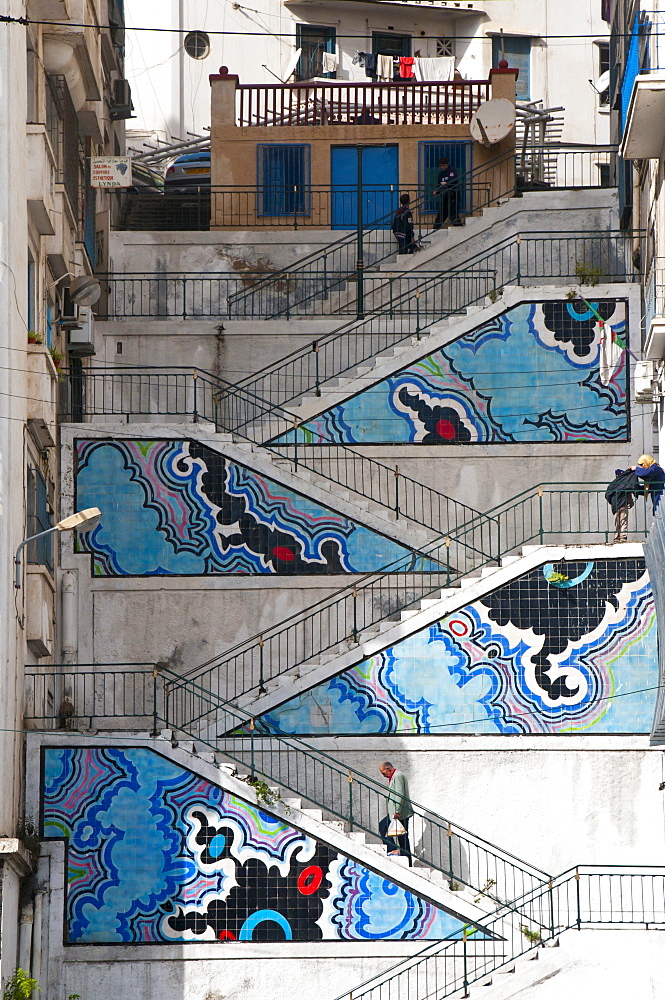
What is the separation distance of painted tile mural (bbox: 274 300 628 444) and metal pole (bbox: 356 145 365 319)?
2879 mm

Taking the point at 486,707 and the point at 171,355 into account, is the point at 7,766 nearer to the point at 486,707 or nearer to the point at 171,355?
the point at 486,707

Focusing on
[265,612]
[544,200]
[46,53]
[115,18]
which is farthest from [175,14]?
[265,612]

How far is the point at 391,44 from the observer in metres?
48.3

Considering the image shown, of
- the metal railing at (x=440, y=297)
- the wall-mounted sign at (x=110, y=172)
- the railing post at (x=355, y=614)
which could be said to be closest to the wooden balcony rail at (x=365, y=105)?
the metal railing at (x=440, y=297)

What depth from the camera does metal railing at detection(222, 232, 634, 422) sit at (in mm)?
34688

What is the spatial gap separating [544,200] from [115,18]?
8.93m

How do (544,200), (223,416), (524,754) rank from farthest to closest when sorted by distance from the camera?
(544,200) < (223,416) < (524,754)

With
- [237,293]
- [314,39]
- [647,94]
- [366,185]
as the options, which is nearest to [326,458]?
[237,293]

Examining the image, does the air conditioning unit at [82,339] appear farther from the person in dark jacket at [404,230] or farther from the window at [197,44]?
the window at [197,44]

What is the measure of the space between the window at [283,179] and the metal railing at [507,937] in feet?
50.4

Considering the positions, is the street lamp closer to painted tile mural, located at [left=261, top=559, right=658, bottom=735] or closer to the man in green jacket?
painted tile mural, located at [left=261, top=559, right=658, bottom=735]

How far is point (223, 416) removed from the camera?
112 feet

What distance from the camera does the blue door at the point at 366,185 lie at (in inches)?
1510

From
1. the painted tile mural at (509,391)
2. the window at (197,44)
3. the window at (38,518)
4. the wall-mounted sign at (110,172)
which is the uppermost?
the window at (197,44)
